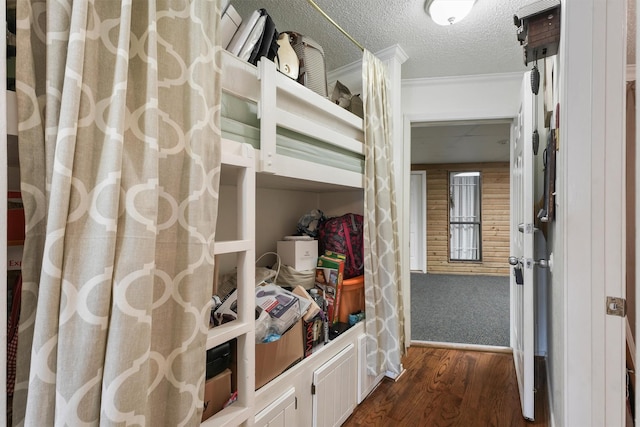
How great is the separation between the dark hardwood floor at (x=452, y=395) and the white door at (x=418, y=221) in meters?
3.73

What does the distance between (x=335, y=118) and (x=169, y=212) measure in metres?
1.13

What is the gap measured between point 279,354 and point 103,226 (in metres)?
0.87

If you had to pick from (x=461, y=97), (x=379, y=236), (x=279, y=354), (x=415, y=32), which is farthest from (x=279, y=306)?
(x=461, y=97)

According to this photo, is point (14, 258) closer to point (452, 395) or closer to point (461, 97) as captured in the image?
point (452, 395)

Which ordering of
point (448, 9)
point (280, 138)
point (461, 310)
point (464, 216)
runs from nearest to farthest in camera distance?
point (280, 138)
point (448, 9)
point (461, 310)
point (464, 216)

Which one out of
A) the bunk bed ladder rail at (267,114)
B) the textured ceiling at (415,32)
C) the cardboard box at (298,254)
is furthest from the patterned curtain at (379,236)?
the bunk bed ladder rail at (267,114)

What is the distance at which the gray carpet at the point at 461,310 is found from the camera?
294 cm

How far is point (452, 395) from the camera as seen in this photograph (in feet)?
6.55

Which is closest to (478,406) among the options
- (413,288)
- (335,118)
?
(335,118)

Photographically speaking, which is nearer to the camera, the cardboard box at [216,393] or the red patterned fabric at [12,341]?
the red patterned fabric at [12,341]

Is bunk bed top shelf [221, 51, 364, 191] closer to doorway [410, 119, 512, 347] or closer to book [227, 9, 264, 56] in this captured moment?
book [227, 9, 264, 56]

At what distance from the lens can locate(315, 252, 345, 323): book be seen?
1.78 m

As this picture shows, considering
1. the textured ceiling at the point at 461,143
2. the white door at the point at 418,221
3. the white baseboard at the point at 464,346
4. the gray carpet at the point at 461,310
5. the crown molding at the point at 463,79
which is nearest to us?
the crown molding at the point at 463,79

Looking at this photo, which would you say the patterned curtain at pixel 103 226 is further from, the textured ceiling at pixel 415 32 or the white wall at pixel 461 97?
the white wall at pixel 461 97
